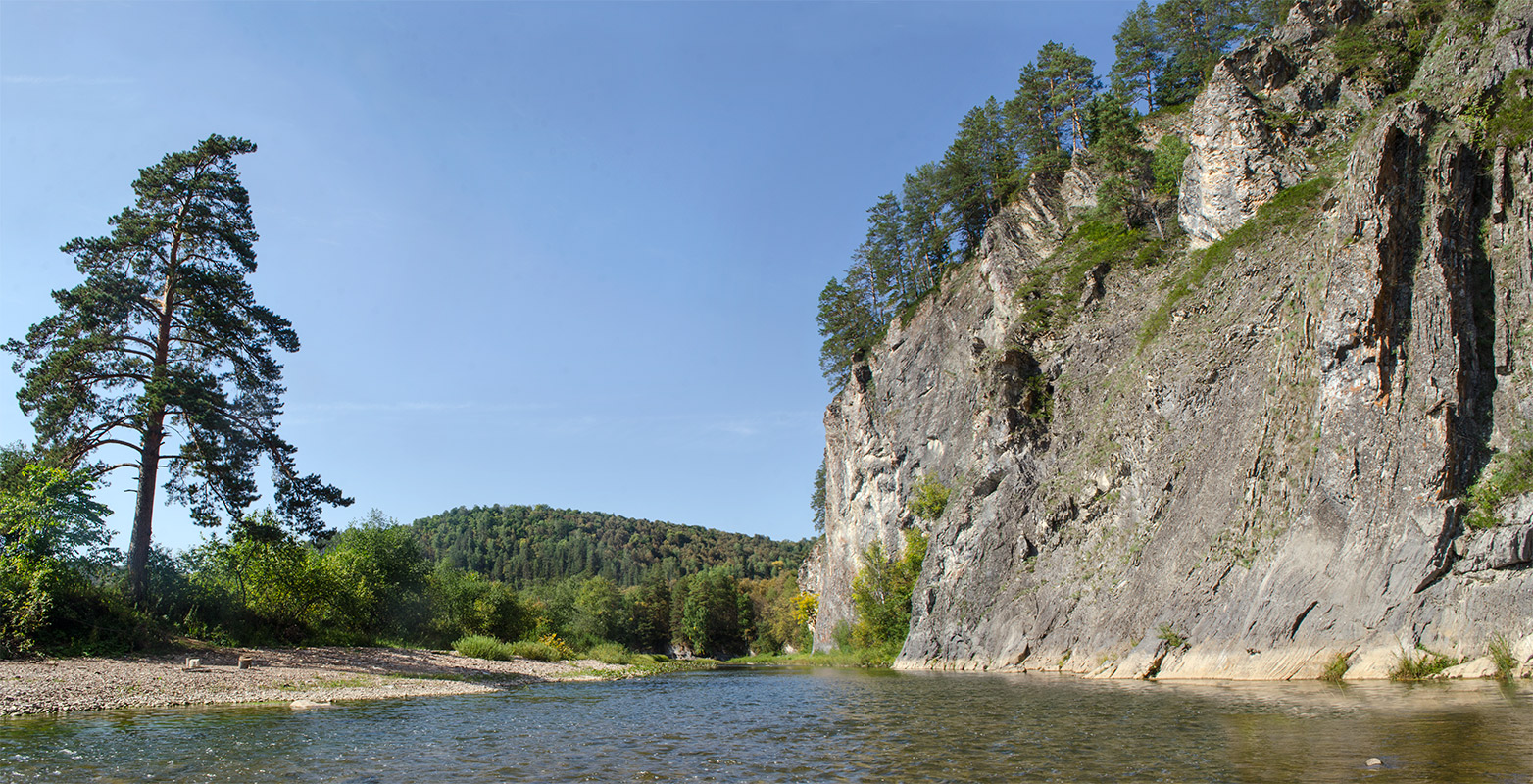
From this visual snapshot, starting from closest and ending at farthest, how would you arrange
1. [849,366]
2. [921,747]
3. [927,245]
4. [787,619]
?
[921,747]
[927,245]
[849,366]
[787,619]

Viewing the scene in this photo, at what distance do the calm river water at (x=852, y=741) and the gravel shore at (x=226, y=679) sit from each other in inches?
50.3

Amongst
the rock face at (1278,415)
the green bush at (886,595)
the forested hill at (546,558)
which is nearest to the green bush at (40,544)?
the rock face at (1278,415)

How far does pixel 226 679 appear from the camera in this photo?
20.1 meters

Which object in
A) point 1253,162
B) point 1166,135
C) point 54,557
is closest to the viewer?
point 54,557

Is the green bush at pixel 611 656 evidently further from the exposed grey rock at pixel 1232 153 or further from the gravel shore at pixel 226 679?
the exposed grey rock at pixel 1232 153

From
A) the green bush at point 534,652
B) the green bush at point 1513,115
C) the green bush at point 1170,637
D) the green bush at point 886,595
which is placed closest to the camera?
the green bush at point 1513,115

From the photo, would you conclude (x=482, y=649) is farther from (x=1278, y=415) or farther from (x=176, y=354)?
(x=1278, y=415)

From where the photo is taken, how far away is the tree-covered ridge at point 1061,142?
47.8 metres

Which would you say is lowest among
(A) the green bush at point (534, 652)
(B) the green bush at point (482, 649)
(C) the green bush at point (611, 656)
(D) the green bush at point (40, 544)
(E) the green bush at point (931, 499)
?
(C) the green bush at point (611, 656)

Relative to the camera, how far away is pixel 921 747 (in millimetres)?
12305

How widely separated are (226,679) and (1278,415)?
3377 cm

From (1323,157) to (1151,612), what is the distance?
22.7 metres

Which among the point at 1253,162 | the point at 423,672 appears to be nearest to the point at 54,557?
the point at 423,672

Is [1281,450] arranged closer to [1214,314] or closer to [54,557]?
[1214,314]
